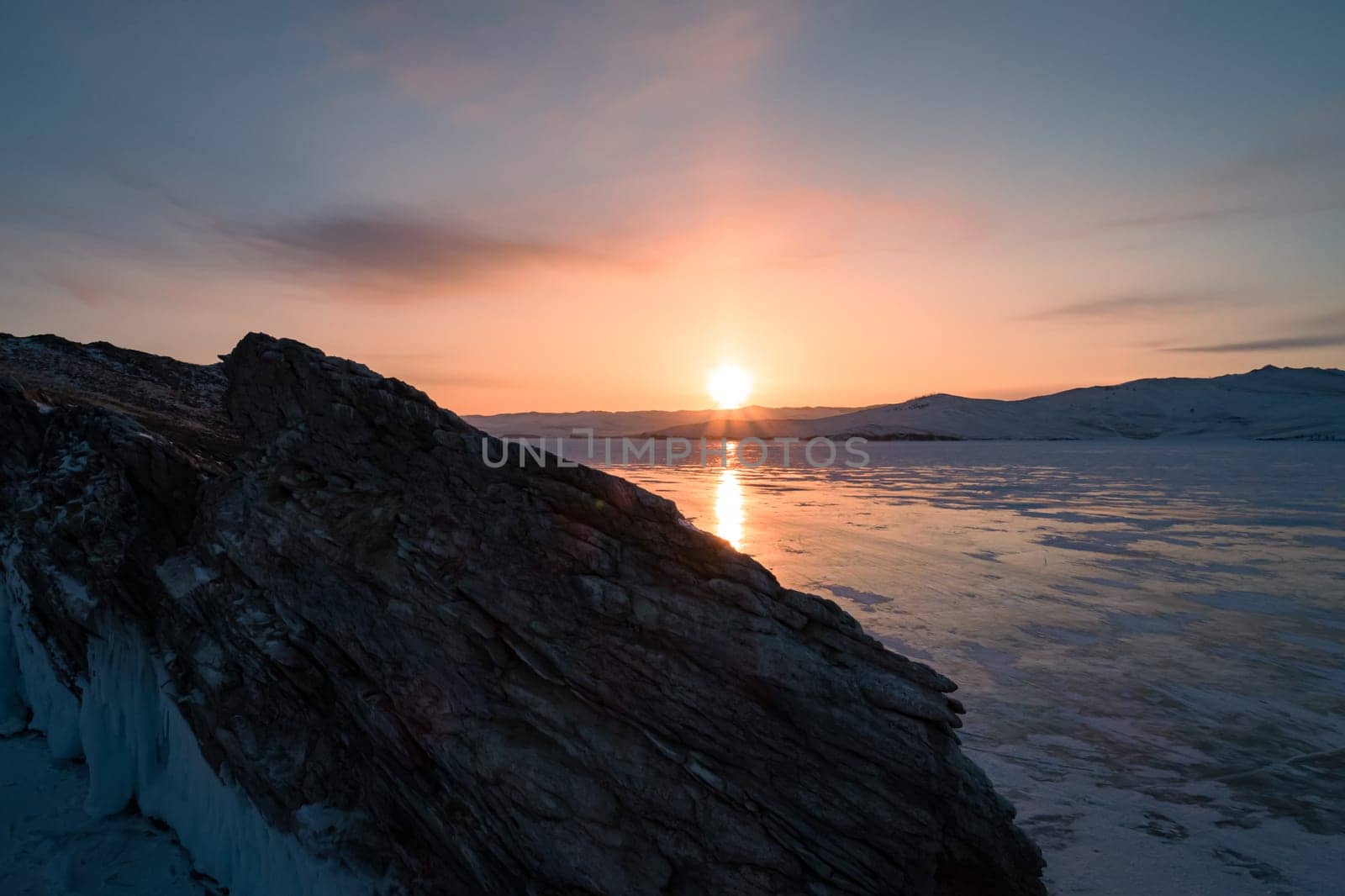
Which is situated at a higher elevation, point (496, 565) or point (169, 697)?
point (496, 565)

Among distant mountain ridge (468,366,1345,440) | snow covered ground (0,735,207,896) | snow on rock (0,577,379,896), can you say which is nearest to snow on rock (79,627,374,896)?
snow on rock (0,577,379,896)

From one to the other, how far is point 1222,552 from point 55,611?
30.3 m

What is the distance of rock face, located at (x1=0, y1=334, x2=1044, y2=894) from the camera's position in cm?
628

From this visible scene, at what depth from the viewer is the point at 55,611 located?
32.2 ft

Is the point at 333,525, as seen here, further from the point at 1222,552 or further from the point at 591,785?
the point at 1222,552

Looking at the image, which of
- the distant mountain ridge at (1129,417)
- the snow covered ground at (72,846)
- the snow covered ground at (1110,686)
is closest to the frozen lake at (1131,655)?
the snow covered ground at (1110,686)

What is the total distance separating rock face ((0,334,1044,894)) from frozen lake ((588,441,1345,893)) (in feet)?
8.35

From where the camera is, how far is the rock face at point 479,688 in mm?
6281

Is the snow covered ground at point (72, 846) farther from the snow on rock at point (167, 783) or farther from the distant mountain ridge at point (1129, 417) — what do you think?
the distant mountain ridge at point (1129, 417)

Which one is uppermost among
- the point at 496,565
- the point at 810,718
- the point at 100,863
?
the point at 496,565

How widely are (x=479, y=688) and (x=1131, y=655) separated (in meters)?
13.1

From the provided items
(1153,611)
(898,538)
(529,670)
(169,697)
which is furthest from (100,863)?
(898,538)

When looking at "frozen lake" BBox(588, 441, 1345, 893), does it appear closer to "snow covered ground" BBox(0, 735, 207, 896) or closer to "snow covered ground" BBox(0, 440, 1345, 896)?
"snow covered ground" BBox(0, 440, 1345, 896)

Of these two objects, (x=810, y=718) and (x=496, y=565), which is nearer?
(x=810, y=718)
